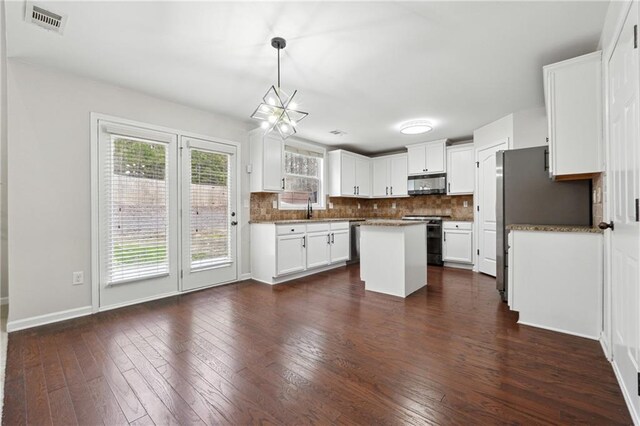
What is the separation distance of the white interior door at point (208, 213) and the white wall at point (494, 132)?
3.93 metres

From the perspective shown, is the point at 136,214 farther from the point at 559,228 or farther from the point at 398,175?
the point at 398,175

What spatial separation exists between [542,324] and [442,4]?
270cm

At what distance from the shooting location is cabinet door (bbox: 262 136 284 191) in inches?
172

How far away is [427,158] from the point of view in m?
5.70

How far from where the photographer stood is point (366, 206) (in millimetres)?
7129

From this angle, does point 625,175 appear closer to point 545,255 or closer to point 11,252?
point 545,255

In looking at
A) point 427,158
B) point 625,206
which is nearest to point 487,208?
point 427,158

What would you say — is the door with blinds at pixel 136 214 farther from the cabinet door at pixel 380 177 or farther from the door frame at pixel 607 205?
the cabinet door at pixel 380 177

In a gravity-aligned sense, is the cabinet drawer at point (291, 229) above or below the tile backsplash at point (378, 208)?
below

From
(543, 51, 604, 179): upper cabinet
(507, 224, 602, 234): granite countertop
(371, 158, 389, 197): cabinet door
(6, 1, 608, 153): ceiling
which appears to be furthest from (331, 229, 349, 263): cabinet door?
(543, 51, 604, 179): upper cabinet

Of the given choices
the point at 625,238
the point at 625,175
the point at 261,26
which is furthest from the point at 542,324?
the point at 261,26

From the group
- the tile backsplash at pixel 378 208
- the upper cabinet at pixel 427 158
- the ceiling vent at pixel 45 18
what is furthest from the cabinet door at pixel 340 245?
the ceiling vent at pixel 45 18

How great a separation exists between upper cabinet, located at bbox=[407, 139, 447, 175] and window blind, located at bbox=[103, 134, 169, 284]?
4466mm

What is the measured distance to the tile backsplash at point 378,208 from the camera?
479 centimetres
